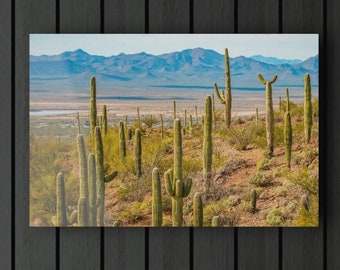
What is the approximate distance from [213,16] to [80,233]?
0.72m

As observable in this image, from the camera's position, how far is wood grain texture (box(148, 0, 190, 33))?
224cm

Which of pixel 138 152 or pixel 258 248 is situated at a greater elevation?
pixel 138 152

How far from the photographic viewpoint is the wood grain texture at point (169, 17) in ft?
7.34

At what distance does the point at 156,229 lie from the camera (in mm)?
2242

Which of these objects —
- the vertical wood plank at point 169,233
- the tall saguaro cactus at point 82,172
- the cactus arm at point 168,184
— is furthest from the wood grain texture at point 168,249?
the tall saguaro cactus at point 82,172

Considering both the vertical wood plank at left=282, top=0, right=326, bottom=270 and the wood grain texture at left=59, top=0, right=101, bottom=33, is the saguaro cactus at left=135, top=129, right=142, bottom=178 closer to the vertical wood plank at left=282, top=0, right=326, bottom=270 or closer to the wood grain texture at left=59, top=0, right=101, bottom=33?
the wood grain texture at left=59, top=0, right=101, bottom=33

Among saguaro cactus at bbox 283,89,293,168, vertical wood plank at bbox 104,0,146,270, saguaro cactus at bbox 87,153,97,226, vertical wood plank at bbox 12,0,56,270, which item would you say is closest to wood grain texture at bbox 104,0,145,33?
vertical wood plank at bbox 104,0,146,270

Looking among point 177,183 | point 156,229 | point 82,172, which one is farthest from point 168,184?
point 82,172

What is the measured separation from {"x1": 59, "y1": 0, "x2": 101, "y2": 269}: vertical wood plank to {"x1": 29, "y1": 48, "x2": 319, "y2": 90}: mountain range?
3.3 inches

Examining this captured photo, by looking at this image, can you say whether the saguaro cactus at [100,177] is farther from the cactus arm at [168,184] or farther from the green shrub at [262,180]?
the green shrub at [262,180]

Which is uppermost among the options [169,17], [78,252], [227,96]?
[169,17]
